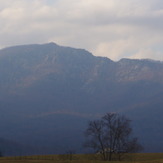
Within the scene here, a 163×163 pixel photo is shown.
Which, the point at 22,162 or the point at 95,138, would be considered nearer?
the point at 22,162

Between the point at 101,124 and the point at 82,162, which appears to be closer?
the point at 82,162

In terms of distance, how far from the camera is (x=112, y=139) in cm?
10919

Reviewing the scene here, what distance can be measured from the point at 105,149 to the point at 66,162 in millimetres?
20301

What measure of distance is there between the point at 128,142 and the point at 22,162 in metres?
24.8

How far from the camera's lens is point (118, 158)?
108250 millimetres

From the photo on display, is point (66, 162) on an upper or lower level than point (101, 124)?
lower

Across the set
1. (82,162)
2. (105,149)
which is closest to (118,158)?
(105,149)

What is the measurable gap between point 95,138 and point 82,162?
752 inches

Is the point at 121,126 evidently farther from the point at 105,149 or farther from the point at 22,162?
the point at 22,162

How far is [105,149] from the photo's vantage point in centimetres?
11081

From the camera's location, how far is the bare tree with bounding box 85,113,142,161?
352 ft

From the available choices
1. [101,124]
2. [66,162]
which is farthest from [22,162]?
[101,124]

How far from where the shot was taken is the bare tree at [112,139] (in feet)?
352

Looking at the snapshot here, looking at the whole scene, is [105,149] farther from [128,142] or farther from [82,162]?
[82,162]
